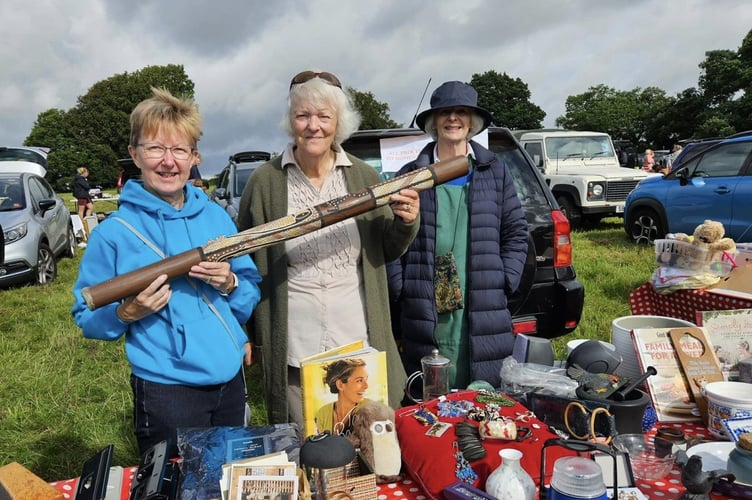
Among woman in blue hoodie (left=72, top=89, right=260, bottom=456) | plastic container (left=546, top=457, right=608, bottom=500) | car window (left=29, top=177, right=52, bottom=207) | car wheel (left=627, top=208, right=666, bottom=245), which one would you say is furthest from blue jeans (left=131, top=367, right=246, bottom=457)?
car window (left=29, top=177, right=52, bottom=207)

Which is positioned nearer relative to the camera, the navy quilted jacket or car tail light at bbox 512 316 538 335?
the navy quilted jacket

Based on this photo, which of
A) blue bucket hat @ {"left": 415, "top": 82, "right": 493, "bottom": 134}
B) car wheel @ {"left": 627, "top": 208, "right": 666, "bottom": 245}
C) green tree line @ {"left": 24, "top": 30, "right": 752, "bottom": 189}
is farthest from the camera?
green tree line @ {"left": 24, "top": 30, "right": 752, "bottom": 189}

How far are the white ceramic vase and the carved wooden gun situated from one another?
908 millimetres

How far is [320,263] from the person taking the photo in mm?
2055

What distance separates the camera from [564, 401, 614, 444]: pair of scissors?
148 centimetres

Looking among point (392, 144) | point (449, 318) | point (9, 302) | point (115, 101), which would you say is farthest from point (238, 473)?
point (115, 101)

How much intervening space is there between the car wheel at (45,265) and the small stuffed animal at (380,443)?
26.8 feet

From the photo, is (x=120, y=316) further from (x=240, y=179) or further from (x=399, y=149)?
(x=240, y=179)

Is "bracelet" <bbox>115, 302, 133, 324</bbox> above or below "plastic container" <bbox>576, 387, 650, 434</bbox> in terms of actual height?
above

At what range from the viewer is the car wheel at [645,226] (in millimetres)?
8445

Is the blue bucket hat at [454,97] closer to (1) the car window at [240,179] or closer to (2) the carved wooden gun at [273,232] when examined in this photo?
(2) the carved wooden gun at [273,232]

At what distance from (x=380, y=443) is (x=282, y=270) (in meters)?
0.82

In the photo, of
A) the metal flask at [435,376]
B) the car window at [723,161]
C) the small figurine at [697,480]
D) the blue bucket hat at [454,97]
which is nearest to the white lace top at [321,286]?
the metal flask at [435,376]

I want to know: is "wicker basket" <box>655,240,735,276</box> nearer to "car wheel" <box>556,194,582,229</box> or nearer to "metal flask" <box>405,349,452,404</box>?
"metal flask" <box>405,349,452,404</box>
